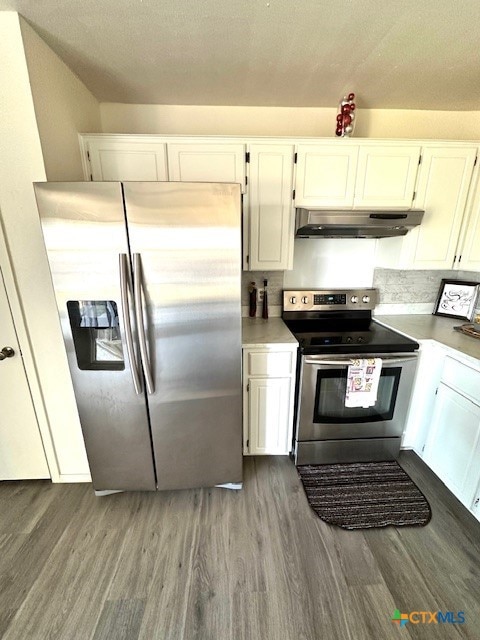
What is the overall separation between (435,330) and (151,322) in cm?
205

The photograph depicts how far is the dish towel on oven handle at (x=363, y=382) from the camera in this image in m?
1.85

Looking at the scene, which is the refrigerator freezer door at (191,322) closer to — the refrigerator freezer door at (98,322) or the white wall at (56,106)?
the refrigerator freezer door at (98,322)

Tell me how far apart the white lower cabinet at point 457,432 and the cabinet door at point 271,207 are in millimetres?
1315

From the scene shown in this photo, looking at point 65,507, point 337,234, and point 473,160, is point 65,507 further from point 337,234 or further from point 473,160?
point 473,160

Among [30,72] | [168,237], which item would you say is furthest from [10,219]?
[168,237]

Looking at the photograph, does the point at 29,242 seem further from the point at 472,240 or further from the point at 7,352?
the point at 472,240

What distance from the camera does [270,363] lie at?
1.88m

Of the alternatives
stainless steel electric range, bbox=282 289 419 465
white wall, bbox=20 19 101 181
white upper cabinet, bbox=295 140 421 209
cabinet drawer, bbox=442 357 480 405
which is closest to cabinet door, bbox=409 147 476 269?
white upper cabinet, bbox=295 140 421 209

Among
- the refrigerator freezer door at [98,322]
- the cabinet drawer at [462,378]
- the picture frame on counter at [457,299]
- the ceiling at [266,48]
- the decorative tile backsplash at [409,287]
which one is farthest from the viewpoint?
the decorative tile backsplash at [409,287]

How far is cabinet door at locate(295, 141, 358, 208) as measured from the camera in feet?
6.11

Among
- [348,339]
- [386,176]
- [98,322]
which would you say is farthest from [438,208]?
[98,322]

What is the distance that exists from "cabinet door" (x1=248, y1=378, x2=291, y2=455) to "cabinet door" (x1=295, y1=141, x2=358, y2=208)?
1305mm

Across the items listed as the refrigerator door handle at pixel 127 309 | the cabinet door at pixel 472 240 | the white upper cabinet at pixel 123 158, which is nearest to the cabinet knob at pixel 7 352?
the refrigerator door handle at pixel 127 309

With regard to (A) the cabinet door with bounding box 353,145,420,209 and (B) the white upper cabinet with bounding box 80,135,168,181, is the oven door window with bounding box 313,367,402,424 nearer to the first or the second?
(A) the cabinet door with bounding box 353,145,420,209
